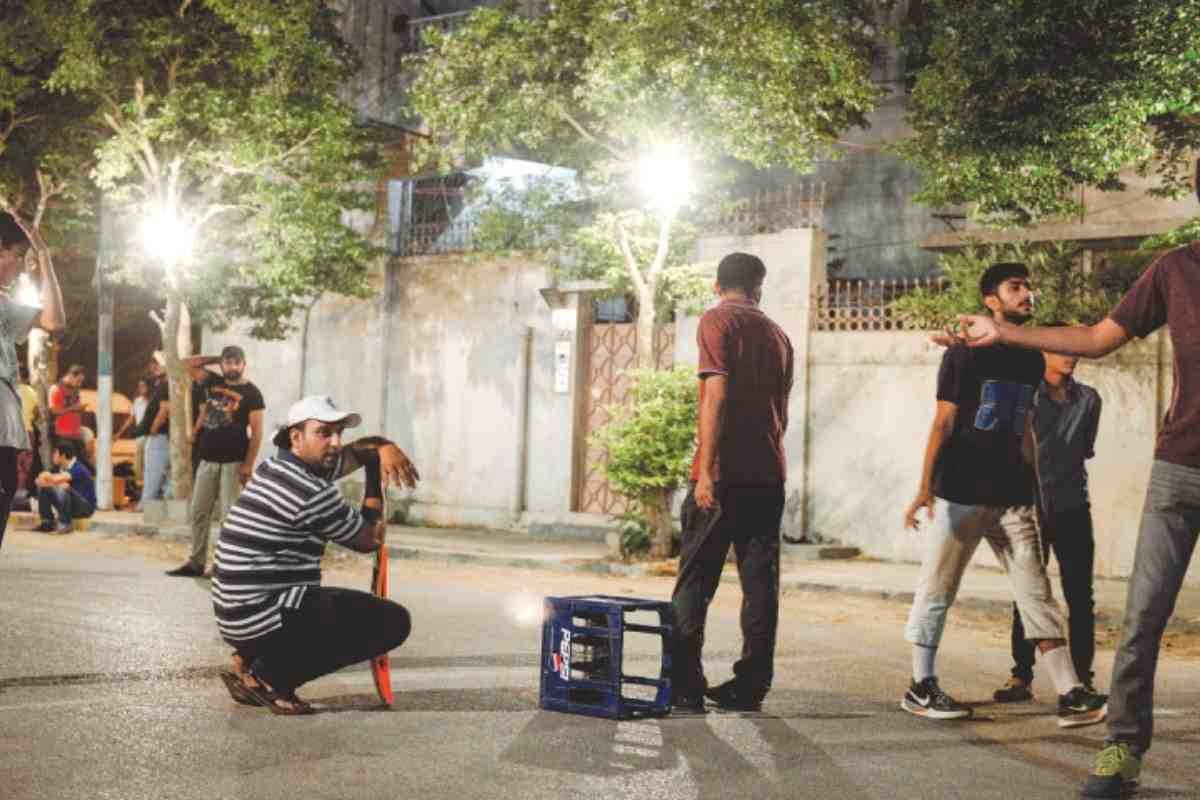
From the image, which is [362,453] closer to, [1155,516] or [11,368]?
[11,368]

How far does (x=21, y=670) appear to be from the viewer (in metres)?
7.93

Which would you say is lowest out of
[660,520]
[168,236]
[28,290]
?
[660,520]

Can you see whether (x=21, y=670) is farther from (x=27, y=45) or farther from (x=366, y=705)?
(x=27, y=45)

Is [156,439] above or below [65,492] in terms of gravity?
above

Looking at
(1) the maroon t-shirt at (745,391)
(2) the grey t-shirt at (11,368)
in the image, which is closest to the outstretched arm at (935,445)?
(1) the maroon t-shirt at (745,391)

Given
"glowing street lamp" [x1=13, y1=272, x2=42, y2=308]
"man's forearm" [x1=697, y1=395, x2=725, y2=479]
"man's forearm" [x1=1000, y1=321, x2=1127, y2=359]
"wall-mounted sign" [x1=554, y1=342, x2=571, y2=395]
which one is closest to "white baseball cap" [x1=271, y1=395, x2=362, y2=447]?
"man's forearm" [x1=697, y1=395, x2=725, y2=479]

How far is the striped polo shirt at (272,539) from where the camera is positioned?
22.9ft

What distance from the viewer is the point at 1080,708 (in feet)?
24.1

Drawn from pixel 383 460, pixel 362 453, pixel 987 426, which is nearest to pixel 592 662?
pixel 383 460

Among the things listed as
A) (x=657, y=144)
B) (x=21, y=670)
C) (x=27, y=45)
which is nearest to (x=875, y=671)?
(x=21, y=670)

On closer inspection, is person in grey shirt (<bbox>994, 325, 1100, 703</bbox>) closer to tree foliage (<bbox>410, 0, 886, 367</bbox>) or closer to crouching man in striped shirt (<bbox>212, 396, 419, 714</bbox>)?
crouching man in striped shirt (<bbox>212, 396, 419, 714</bbox>)

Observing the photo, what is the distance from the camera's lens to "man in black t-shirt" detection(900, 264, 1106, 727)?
739 centimetres

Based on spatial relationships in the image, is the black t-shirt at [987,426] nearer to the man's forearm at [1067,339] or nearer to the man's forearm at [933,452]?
the man's forearm at [933,452]

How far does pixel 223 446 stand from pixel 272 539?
263 inches
